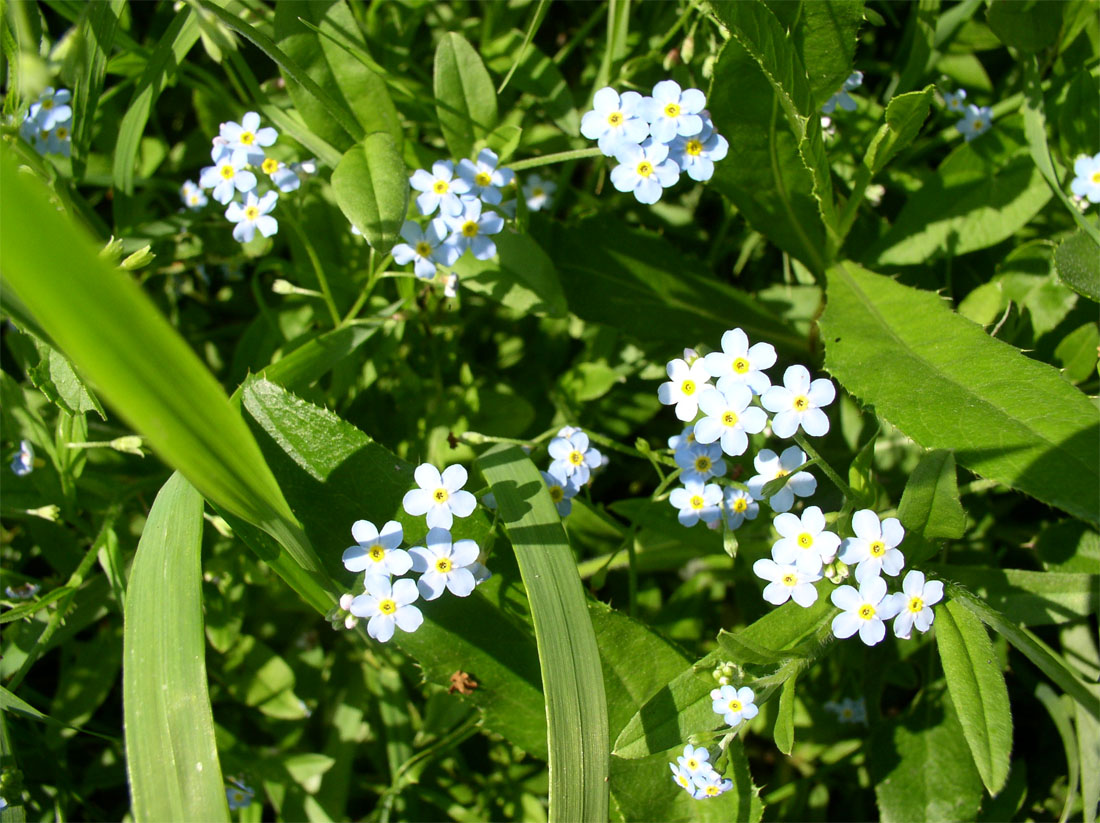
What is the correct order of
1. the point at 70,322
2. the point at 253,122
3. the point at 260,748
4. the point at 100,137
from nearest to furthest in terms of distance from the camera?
the point at 70,322 → the point at 253,122 → the point at 260,748 → the point at 100,137

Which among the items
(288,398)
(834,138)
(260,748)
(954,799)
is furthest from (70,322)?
(954,799)

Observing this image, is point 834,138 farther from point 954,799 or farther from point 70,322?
point 70,322

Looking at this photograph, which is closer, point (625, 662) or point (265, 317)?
point (625, 662)

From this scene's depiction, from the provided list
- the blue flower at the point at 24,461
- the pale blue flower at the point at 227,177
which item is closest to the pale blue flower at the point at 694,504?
the pale blue flower at the point at 227,177

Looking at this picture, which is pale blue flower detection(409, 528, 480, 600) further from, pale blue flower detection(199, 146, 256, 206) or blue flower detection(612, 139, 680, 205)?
pale blue flower detection(199, 146, 256, 206)

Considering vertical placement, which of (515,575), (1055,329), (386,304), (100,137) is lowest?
(1055,329)

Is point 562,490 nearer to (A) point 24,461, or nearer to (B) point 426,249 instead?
(B) point 426,249

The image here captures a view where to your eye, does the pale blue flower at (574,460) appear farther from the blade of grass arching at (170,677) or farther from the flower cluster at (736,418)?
the blade of grass arching at (170,677)
